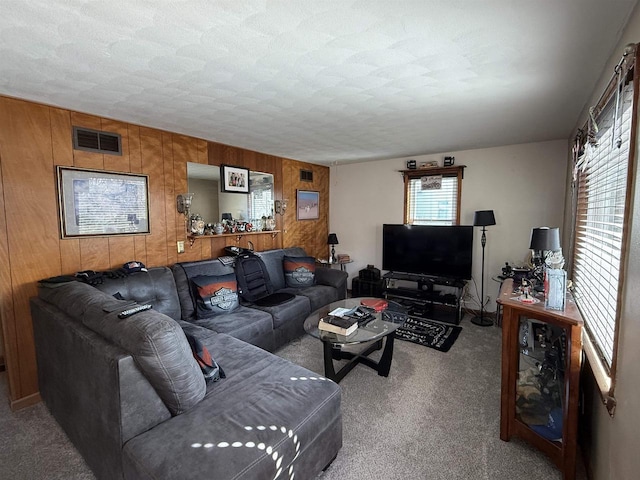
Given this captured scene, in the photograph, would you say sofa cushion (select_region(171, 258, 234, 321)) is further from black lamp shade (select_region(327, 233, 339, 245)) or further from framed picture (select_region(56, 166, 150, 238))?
black lamp shade (select_region(327, 233, 339, 245))

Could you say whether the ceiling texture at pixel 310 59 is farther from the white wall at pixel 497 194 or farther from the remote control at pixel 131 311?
the remote control at pixel 131 311

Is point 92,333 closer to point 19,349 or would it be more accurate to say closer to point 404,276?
point 19,349

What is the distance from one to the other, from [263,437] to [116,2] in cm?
196

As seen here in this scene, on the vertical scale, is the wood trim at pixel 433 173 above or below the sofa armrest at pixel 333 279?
above

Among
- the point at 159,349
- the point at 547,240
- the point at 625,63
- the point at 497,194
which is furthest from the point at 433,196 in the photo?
the point at 159,349

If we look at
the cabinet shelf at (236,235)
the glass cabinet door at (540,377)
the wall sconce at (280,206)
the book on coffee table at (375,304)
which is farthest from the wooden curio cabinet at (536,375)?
the wall sconce at (280,206)

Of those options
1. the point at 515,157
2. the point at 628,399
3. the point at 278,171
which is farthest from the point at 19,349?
the point at 515,157

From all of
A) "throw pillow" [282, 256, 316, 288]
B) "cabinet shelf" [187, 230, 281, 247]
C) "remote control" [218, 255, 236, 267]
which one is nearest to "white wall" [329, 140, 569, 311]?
"throw pillow" [282, 256, 316, 288]

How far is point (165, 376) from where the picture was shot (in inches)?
56.0

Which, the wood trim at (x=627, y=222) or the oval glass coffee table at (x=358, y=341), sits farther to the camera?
the oval glass coffee table at (x=358, y=341)

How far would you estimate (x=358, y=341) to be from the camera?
2.38 meters

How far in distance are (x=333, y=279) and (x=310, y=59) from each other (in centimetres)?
298

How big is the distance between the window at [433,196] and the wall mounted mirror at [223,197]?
2156mm

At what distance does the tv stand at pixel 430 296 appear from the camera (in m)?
4.03
